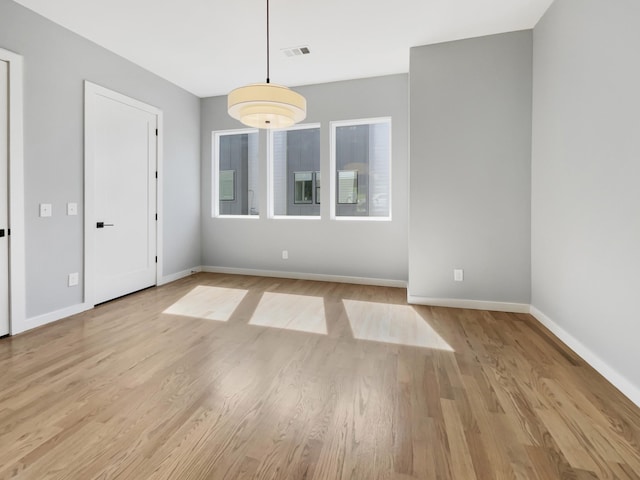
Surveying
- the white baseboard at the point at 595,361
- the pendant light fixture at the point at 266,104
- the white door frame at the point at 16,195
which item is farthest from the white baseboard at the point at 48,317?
the white baseboard at the point at 595,361

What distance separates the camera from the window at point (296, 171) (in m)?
5.31

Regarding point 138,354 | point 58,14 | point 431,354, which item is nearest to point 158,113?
point 58,14

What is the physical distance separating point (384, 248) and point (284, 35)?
300 centimetres

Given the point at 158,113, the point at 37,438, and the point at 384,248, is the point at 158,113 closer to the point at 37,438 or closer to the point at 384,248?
the point at 384,248

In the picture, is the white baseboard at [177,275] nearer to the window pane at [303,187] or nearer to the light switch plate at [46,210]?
the light switch plate at [46,210]

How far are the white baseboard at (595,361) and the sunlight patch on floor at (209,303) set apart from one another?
3.11m

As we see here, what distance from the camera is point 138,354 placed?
262 cm

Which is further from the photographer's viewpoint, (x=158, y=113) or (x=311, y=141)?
(x=311, y=141)

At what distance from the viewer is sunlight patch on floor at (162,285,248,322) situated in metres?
3.61

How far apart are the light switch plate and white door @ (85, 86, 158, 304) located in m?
0.41

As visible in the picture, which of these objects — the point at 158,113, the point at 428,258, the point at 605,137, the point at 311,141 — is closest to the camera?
the point at 605,137

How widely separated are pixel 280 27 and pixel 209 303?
315 centimetres

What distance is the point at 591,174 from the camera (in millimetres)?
2441

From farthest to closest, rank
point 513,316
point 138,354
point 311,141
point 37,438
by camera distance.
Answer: point 311,141 < point 513,316 < point 138,354 < point 37,438
